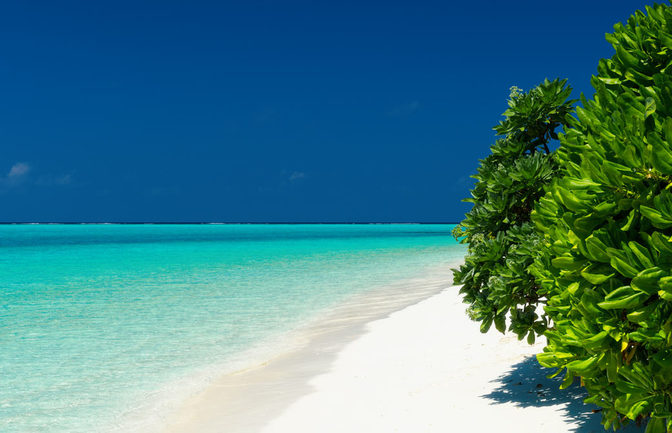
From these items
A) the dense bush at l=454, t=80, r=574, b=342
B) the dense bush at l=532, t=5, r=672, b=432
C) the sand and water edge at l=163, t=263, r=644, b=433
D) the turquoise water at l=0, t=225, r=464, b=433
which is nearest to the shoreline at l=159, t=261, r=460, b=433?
the sand and water edge at l=163, t=263, r=644, b=433

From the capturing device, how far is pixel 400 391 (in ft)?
23.8

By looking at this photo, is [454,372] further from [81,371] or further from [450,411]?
[81,371]

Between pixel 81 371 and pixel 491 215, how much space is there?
8620 millimetres

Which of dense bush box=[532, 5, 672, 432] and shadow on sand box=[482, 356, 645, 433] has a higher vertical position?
dense bush box=[532, 5, 672, 432]

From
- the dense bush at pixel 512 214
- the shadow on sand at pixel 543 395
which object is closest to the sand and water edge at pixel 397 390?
the shadow on sand at pixel 543 395

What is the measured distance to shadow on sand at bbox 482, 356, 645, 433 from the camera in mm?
4852

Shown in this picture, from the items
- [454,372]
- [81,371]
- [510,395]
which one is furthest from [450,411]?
[81,371]

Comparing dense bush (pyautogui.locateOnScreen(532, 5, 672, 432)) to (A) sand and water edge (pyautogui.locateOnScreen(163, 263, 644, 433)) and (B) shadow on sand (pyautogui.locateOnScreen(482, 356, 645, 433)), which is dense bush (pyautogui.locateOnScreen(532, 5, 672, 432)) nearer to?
(B) shadow on sand (pyautogui.locateOnScreen(482, 356, 645, 433))

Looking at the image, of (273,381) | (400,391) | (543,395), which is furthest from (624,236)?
(273,381)

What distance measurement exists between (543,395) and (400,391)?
202 cm

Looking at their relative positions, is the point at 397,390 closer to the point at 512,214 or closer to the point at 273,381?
the point at 273,381

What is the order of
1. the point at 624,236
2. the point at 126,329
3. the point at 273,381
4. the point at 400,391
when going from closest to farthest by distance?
the point at 624,236
the point at 400,391
the point at 273,381
the point at 126,329

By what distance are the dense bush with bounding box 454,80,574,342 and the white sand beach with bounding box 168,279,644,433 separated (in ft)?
3.51

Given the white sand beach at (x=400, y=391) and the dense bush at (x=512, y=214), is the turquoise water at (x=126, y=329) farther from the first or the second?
the dense bush at (x=512, y=214)
